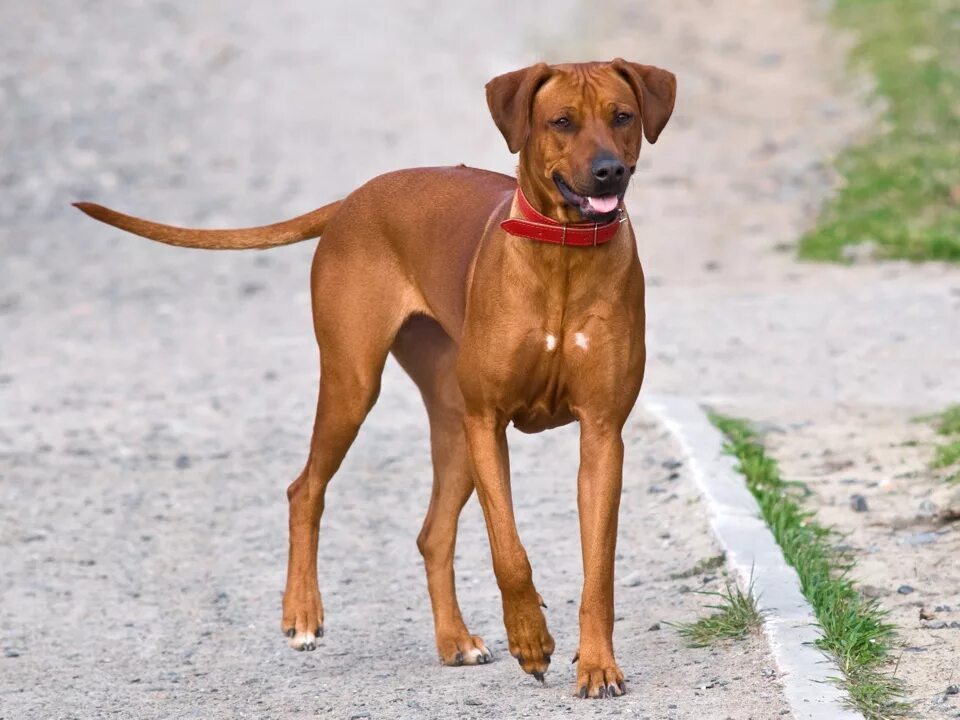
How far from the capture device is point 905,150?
14.4 meters

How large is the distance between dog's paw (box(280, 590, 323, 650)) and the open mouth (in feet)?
5.67

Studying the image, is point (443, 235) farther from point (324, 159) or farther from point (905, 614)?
point (324, 159)

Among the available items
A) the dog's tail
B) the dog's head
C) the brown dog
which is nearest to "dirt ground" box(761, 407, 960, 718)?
A: the brown dog

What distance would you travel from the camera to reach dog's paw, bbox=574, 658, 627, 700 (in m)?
4.75

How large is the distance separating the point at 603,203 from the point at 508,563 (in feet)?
3.37

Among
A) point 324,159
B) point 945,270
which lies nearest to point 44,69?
point 324,159

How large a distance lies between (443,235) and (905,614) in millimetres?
1838

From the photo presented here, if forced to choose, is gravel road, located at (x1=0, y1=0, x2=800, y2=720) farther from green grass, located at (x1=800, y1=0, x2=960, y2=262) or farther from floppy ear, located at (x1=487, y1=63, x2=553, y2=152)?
green grass, located at (x1=800, y1=0, x2=960, y2=262)

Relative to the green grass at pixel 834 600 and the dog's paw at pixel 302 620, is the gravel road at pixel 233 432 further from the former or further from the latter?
the green grass at pixel 834 600

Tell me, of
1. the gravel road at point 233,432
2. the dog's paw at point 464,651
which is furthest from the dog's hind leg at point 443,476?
the gravel road at point 233,432

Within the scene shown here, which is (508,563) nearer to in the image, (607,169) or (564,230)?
(564,230)

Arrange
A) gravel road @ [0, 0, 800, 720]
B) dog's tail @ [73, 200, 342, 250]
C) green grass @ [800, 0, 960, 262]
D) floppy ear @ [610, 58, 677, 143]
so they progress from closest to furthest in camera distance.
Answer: floppy ear @ [610, 58, 677, 143] → gravel road @ [0, 0, 800, 720] → dog's tail @ [73, 200, 342, 250] → green grass @ [800, 0, 960, 262]

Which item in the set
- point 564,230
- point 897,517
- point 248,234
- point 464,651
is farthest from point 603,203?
point 897,517

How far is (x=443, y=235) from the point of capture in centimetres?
554
